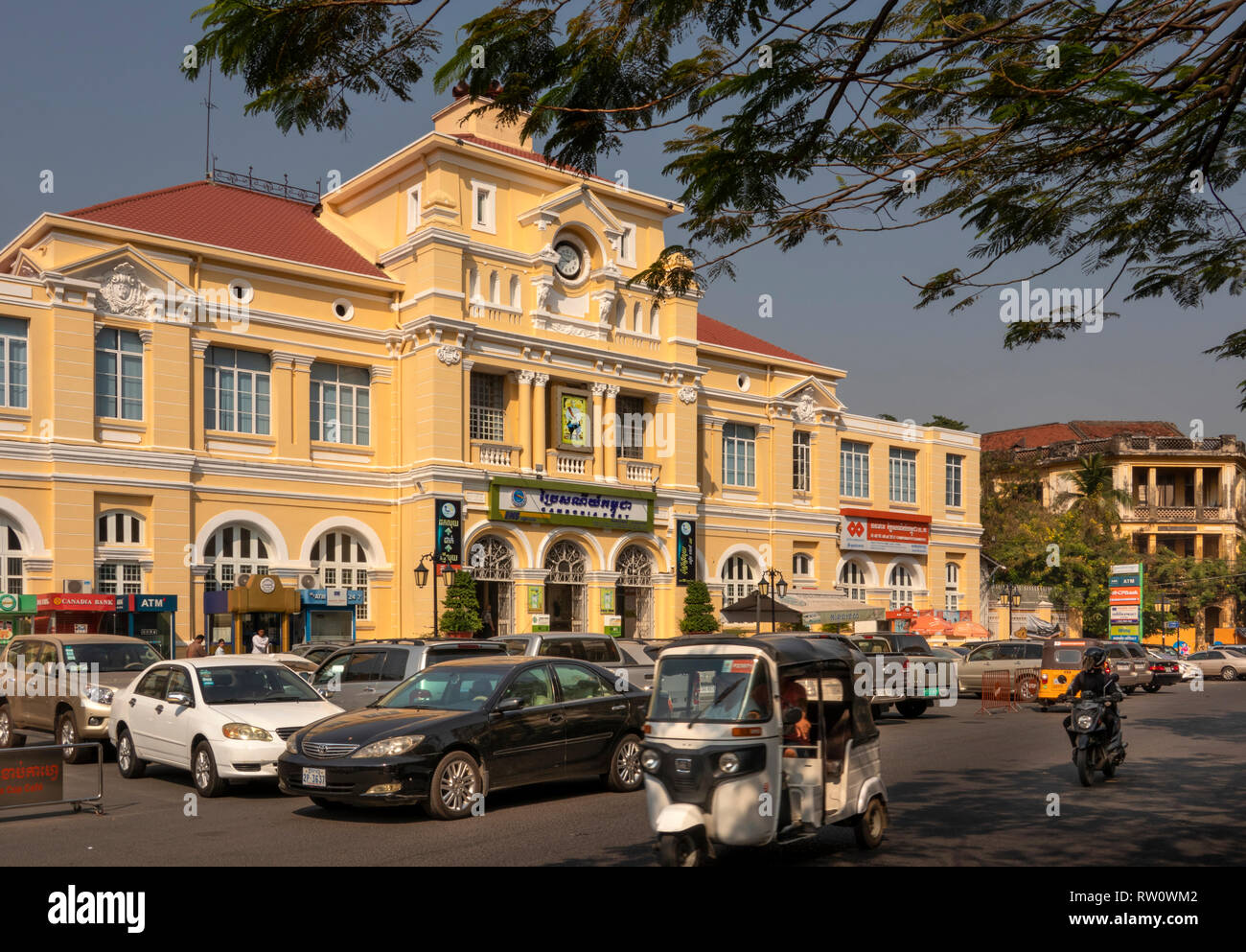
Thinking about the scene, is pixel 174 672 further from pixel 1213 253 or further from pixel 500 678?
pixel 1213 253

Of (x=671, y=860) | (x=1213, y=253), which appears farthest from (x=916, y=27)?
(x=671, y=860)

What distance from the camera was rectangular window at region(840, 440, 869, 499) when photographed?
5116cm

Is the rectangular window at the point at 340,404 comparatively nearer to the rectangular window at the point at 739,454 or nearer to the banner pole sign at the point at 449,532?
the banner pole sign at the point at 449,532

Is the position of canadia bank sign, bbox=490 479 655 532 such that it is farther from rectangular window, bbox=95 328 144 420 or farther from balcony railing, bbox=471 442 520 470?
rectangular window, bbox=95 328 144 420

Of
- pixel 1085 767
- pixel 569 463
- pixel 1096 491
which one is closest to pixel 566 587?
pixel 569 463

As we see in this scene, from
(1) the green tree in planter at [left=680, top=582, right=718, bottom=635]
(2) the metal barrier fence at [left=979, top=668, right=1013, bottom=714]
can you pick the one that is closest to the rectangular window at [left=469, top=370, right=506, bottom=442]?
(1) the green tree in planter at [left=680, top=582, right=718, bottom=635]

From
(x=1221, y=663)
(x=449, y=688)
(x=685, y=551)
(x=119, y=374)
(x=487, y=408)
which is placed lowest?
(x=1221, y=663)

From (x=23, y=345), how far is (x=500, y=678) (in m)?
22.5

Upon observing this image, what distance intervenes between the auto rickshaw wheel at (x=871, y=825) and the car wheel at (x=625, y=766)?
172 inches

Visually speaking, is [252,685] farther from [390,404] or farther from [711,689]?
[390,404]

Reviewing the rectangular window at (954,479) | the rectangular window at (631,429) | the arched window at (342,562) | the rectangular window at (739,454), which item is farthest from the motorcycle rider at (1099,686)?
the rectangular window at (954,479)

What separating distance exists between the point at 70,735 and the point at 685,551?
26.6 metres

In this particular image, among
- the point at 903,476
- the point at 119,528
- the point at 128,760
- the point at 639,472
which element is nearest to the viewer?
the point at 128,760

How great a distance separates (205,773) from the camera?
13.9m
